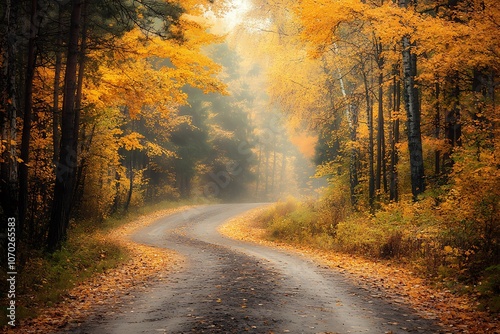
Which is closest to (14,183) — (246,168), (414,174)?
(414,174)

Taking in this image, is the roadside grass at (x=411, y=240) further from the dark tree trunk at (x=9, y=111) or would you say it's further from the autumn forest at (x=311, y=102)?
the dark tree trunk at (x=9, y=111)

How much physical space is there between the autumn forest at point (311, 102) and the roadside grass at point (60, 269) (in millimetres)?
402

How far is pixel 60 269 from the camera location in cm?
1231

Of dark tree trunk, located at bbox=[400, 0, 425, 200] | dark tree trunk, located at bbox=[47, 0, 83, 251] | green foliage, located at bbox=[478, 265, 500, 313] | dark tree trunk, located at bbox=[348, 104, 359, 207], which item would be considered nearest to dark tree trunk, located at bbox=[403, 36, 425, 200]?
dark tree trunk, located at bbox=[400, 0, 425, 200]

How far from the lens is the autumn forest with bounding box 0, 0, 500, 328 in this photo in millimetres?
11805

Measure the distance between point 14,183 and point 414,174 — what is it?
41.8 ft

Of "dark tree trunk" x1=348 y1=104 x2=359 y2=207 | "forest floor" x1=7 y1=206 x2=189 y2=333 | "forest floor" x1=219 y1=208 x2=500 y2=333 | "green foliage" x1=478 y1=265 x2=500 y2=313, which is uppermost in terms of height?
"dark tree trunk" x1=348 y1=104 x2=359 y2=207

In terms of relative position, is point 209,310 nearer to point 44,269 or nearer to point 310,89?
point 44,269

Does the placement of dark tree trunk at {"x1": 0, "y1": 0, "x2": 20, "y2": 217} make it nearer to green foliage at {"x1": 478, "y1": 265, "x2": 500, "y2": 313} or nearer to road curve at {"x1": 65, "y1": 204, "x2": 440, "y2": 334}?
road curve at {"x1": 65, "y1": 204, "x2": 440, "y2": 334}

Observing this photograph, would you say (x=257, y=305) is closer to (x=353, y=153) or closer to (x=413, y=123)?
(x=413, y=123)

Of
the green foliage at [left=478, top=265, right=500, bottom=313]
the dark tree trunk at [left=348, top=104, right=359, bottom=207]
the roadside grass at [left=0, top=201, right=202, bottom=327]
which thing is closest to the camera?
the green foliage at [left=478, top=265, right=500, bottom=313]

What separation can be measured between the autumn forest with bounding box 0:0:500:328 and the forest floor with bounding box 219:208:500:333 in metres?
0.45

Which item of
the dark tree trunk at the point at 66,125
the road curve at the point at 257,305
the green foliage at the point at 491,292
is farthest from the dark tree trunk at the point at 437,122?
the dark tree trunk at the point at 66,125

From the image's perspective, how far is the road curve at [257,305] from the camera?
24.1 feet
